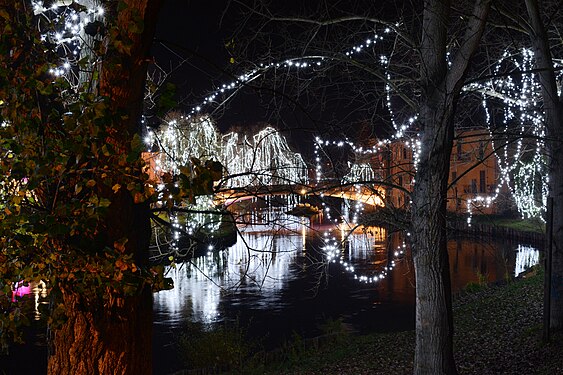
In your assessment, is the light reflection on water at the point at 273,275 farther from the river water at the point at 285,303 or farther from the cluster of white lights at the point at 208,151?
the cluster of white lights at the point at 208,151

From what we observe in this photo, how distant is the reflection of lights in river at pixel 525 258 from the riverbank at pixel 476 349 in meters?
11.2

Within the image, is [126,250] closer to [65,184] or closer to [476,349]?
[65,184]

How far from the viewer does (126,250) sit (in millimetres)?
3510

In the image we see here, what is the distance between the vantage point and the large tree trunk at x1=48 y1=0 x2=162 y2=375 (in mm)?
3441

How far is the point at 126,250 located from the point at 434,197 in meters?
4.65

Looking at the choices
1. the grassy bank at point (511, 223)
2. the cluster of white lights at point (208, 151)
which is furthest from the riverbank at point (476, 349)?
the grassy bank at point (511, 223)

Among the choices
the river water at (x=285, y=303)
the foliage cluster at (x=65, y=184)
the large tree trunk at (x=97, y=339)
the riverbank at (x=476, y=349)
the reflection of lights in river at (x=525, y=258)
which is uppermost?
the foliage cluster at (x=65, y=184)

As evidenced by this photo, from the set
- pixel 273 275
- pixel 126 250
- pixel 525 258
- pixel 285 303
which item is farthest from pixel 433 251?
pixel 525 258

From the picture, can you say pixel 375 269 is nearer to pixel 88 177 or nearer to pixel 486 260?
pixel 486 260

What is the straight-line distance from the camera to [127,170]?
3.24 m

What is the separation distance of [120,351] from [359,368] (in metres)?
7.33

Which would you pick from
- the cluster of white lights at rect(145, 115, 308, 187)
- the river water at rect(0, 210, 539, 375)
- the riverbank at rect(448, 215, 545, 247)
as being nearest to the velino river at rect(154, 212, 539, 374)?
the river water at rect(0, 210, 539, 375)

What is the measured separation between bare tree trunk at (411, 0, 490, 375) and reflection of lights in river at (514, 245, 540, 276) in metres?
19.3

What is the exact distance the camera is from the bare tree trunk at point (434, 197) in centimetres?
723
